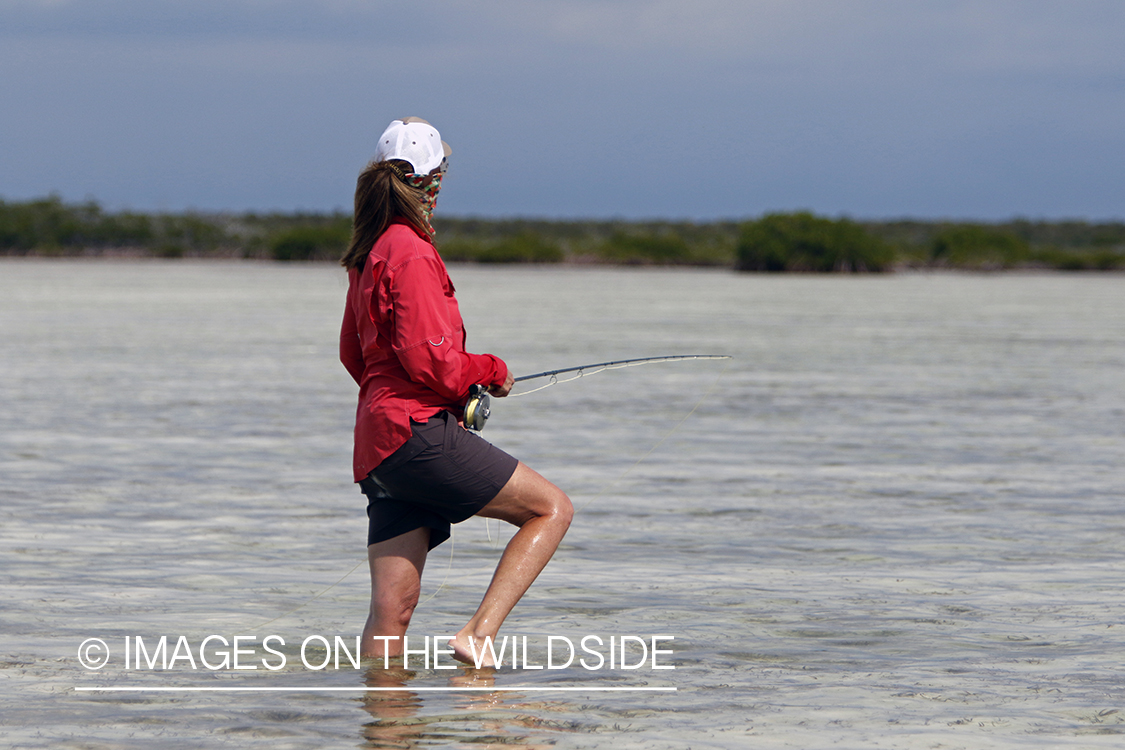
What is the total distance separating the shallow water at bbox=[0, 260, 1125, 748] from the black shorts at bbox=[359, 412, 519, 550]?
647 millimetres

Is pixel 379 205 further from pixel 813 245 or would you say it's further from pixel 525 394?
pixel 813 245

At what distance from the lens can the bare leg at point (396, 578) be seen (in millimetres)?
5477

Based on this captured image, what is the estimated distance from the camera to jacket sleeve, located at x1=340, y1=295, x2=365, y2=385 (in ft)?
17.9

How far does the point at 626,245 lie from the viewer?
329 feet

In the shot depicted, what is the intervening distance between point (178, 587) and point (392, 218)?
2679 mm

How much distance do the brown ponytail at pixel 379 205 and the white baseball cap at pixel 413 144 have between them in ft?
0.09

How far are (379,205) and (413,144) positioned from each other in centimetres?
24

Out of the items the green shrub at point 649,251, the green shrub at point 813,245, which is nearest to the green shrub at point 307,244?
the green shrub at point 649,251

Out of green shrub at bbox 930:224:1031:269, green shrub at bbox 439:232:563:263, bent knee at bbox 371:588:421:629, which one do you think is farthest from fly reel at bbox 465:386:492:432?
green shrub at bbox 439:232:563:263

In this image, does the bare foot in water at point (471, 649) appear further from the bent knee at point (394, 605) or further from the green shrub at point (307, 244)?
the green shrub at point (307, 244)

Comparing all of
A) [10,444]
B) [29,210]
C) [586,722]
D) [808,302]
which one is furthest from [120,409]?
[29,210]

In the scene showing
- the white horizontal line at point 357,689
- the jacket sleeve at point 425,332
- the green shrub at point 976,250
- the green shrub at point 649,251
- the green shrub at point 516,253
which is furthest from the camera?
the green shrub at point 516,253

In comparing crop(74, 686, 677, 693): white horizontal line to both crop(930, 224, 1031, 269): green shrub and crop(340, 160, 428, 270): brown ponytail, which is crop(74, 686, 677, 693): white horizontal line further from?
crop(930, 224, 1031, 269): green shrub

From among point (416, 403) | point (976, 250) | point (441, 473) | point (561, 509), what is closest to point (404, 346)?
point (416, 403)
